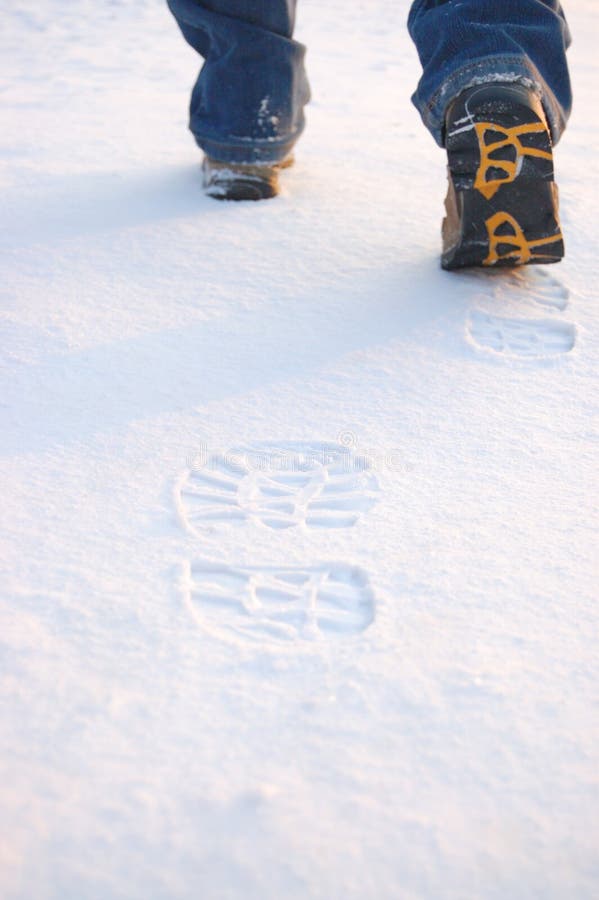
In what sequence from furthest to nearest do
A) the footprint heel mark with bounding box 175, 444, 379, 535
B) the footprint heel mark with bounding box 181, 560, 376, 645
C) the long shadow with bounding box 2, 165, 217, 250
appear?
the long shadow with bounding box 2, 165, 217, 250 < the footprint heel mark with bounding box 175, 444, 379, 535 < the footprint heel mark with bounding box 181, 560, 376, 645

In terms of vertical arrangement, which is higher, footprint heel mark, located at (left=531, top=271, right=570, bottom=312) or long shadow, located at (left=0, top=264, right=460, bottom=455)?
footprint heel mark, located at (left=531, top=271, right=570, bottom=312)

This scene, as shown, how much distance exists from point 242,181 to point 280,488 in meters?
0.82

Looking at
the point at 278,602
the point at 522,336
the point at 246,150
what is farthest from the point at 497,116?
the point at 278,602

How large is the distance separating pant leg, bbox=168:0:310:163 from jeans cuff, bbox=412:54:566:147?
35 cm

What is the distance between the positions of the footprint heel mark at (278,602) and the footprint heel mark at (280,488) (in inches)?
3.0

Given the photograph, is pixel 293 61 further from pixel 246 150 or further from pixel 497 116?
pixel 497 116

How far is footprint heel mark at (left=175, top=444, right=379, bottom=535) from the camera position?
0.95 m

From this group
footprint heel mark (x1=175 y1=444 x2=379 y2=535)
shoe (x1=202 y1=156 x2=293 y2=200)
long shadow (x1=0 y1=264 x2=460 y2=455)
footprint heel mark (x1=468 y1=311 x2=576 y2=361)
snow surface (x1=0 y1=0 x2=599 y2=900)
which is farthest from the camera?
shoe (x1=202 y1=156 x2=293 y2=200)

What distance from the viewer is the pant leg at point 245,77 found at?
1.58m

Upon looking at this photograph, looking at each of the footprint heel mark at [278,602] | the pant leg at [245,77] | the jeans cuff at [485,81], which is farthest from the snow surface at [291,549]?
the jeans cuff at [485,81]

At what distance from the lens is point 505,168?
1272 millimetres

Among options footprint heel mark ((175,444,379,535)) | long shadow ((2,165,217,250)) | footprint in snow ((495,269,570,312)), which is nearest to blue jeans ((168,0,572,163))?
long shadow ((2,165,217,250))

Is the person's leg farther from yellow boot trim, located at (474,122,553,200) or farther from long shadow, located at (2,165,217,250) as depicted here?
long shadow, located at (2,165,217,250)

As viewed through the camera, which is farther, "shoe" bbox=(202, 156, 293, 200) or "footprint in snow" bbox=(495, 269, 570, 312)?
"shoe" bbox=(202, 156, 293, 200)
